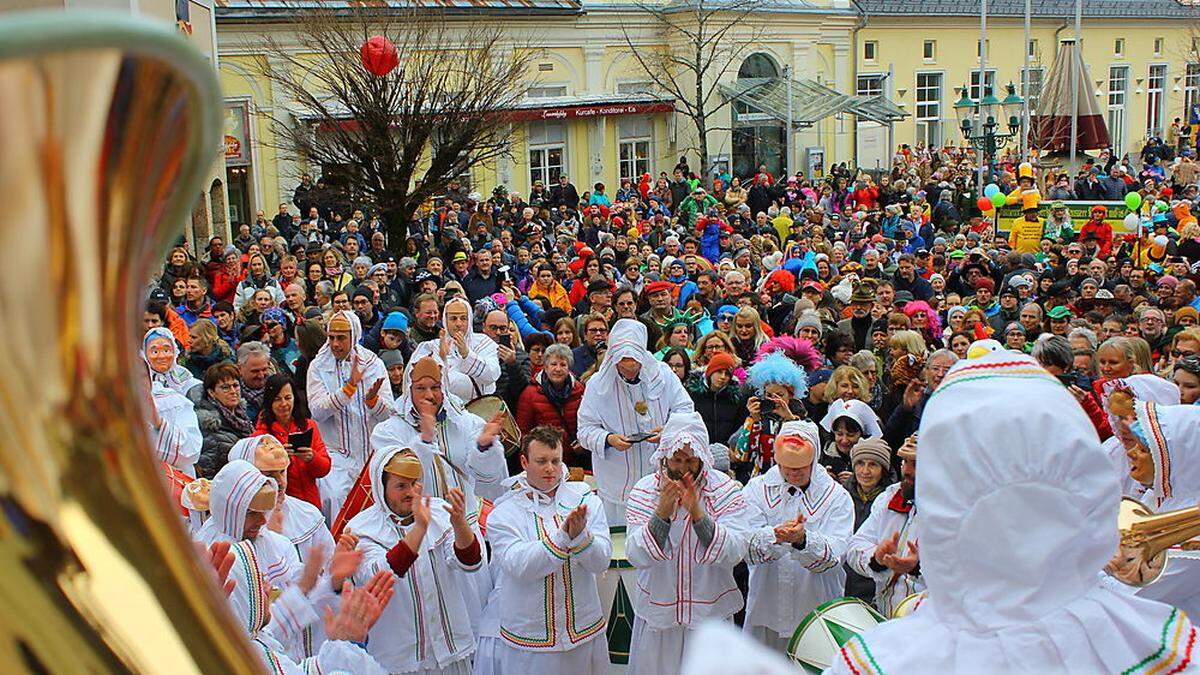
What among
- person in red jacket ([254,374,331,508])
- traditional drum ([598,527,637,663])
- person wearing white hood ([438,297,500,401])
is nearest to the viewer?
traditional drum ([598,527,637,663])

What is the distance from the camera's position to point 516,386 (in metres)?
8.41

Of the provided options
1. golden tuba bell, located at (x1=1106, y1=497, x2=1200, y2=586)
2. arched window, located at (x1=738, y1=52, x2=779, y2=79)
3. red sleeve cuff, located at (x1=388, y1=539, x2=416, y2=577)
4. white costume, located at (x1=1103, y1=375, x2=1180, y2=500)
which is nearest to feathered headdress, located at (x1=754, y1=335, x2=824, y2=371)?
white costume, located at (x1=1103, y1=375, x2=1180, y2=500)

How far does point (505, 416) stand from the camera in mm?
7254

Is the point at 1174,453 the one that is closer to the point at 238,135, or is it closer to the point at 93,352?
the point at 93,352

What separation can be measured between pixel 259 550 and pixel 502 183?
26856mm

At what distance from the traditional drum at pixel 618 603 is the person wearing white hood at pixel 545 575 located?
349 millimetres

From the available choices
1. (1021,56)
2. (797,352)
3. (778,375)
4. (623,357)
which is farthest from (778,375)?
(1021,56)

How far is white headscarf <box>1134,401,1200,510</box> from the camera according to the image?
450cm

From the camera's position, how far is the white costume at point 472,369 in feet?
25.6

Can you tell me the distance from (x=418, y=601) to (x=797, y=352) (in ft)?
13.2

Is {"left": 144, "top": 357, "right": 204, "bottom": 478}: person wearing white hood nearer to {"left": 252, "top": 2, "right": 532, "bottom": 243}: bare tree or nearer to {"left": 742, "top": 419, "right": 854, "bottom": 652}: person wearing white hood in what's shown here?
{"left": 742, "top": 419, "right": 854, "bottom": 652}: person wearing white hood

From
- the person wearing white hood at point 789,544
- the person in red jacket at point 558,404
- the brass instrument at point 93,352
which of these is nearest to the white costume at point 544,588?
the person wearing white hood at point 789,544

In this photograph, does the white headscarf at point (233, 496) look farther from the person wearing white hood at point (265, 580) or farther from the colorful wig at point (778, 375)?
the colorful wig at point (778, 375)

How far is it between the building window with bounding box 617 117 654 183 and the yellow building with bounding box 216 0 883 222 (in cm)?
4
